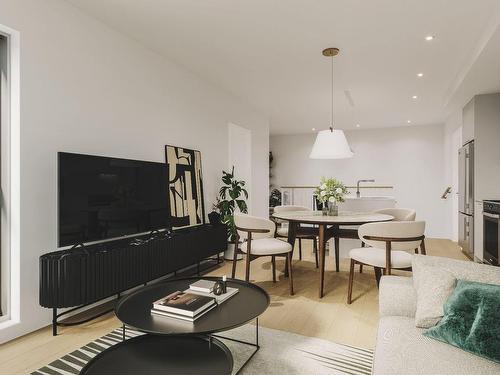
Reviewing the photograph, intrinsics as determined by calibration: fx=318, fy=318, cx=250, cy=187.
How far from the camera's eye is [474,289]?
139 centimetres

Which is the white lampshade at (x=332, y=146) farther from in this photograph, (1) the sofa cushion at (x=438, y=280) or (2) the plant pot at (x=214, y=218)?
(1) the sofa cushion at (x=438, y=280)

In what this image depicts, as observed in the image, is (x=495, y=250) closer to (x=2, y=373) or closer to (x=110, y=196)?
(x=110, y=196)

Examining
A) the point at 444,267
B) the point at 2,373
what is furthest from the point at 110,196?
the point at 444,267

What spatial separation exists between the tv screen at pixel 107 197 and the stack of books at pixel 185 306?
1.11 metres

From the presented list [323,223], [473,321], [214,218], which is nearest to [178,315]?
[473,321]

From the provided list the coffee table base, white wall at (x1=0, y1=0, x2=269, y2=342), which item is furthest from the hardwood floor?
the coffee table base

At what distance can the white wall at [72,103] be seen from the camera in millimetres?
2391

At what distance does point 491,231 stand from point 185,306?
4.21 meters

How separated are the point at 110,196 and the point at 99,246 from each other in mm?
444

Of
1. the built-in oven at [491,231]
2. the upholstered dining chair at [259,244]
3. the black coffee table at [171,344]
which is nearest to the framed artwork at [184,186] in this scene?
the upholstered dining chair at [259,244]

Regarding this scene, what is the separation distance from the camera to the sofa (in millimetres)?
1191

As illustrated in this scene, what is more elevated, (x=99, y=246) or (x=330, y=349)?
(x=99, y=246)

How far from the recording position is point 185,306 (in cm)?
175

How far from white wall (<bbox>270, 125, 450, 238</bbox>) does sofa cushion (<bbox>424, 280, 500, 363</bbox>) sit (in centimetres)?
671
